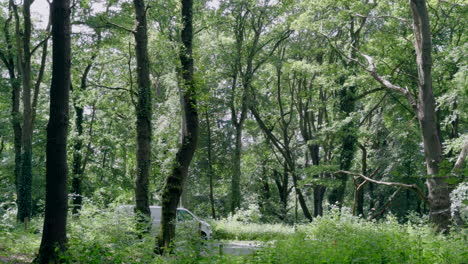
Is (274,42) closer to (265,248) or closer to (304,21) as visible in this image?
(304,21)

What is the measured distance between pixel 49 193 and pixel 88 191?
20626mm

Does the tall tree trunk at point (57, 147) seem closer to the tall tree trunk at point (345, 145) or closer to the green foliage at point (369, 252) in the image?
the green foliage at point (369, 252)

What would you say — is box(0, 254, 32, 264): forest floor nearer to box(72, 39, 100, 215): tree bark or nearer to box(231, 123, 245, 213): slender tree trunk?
box(72, 39, 100, 215): tree bark

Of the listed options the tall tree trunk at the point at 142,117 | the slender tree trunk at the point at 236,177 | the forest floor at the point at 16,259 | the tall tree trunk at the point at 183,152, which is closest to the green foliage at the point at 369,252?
the tall tree trunk at the point at 183,152

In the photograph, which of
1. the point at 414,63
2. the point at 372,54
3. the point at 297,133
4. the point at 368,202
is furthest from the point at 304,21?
the point at 368,202

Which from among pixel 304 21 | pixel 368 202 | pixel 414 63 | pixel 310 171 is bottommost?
pixel 368 202

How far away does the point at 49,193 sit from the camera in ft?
29.0

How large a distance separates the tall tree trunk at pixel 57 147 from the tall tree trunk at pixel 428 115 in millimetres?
9678

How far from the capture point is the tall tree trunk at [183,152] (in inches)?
406

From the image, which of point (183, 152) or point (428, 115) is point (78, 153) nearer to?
point (183, 152)

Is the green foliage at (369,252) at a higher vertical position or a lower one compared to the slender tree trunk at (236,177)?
lower

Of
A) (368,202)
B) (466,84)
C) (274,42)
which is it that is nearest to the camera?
(466,84)

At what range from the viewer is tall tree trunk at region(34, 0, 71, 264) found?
8.71m

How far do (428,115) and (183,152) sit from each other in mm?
7848
